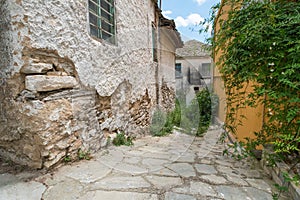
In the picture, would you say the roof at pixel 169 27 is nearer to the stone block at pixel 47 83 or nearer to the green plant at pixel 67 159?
the stone block at pixel 47 83

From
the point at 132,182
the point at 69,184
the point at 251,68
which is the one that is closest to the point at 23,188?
the point at 69,184

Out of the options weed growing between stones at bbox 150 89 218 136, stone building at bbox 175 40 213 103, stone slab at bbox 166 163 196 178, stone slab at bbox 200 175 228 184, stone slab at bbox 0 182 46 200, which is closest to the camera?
stone slab at bbox 0 182 46 200

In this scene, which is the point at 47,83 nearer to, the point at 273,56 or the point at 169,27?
the point at 273,56

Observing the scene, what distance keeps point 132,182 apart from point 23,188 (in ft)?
2.25

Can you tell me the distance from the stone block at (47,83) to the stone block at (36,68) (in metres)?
0.04

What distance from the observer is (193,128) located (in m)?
4.48

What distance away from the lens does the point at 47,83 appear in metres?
1.24

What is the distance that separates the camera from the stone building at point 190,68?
20.2 ft

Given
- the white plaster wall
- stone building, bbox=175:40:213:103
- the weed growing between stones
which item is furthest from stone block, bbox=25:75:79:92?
stone building, bbox=175:40:213:103

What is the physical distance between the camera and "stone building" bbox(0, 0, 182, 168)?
114cm

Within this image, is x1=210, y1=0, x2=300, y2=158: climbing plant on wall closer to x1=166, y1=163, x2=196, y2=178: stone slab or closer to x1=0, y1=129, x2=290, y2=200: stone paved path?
x1=0, y1=129, x2=290, y2=200: stone paved path

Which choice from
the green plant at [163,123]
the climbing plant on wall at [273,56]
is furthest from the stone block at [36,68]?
the green plant at [163,123]

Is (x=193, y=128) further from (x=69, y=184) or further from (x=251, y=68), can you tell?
(x=69, y=184)

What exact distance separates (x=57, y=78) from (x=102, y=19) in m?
1.17
